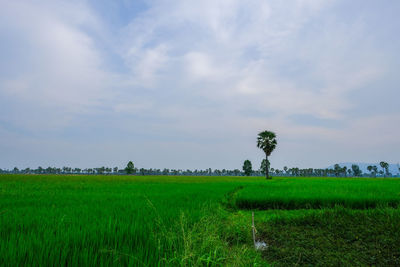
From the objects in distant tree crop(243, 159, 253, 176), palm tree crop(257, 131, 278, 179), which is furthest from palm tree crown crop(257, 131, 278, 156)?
distant tree crop(243, 159, 253, 176)

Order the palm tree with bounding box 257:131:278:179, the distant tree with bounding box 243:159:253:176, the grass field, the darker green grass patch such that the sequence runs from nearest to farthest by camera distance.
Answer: the grass field, the darker green grass patch, the palm tree with bounding box 257:131:278:179, the distant tree with bounding box 243:159:253:176

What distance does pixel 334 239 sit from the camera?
16.5ft

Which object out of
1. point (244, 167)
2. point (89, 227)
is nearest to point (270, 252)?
point (89, 227)

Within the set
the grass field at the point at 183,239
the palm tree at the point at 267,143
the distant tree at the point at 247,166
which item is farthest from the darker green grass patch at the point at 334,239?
the distant tree at the point at 247,166

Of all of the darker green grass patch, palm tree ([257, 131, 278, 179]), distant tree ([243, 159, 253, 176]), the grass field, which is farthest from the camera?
distant tree ([243, 159, 253, 176])

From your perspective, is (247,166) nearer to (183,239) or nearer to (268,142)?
(268,142)

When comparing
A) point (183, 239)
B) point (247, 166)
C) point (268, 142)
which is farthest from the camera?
point (247, 166)

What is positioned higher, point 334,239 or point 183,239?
point 183,239

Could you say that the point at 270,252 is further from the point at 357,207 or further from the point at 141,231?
the point at 357,207

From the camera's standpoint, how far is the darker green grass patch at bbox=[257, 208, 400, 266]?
389cm

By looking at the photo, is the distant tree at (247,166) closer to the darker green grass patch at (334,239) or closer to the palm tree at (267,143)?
the palm tree at (267,143)

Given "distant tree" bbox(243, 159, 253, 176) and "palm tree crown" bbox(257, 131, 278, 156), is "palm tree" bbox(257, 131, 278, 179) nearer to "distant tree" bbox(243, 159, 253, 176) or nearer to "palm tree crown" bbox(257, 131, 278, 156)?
"palm tree crown" bbox(257, 131, 278, 156)

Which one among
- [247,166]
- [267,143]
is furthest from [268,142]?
[247,166]

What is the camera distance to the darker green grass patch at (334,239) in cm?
389
